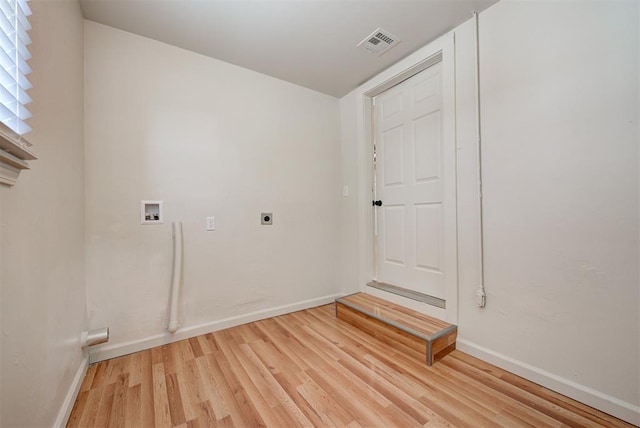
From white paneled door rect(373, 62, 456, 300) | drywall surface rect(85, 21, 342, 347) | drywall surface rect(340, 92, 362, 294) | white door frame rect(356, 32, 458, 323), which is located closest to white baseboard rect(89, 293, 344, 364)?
drywall surface rect(85, 21, 342, 347)

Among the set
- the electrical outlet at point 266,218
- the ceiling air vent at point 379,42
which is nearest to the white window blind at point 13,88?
the electrical outlet at point 266,218

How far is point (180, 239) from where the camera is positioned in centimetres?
199

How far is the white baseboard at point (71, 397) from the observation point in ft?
3.78

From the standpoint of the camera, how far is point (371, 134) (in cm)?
275

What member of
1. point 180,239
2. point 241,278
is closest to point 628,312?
point 241,278

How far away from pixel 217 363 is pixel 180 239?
0.95 m

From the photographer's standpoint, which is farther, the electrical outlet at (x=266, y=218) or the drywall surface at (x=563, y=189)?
the electrical outlet at (x=266, y=218)

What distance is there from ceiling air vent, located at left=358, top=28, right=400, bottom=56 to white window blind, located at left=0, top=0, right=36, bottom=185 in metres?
1.93

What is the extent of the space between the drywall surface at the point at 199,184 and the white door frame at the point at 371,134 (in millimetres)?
378

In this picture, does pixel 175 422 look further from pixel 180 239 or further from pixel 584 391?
Result: pixel 584 391

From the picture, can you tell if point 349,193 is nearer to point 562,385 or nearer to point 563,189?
point 563,189

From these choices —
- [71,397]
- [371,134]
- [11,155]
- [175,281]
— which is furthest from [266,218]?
[11,155]

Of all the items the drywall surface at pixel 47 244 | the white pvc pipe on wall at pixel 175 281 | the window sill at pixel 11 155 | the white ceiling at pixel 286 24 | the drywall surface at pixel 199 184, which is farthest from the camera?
the white pvc pipe on wall at pixel 175 281

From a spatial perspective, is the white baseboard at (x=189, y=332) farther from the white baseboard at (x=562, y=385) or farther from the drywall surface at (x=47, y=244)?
the white baseboard at (x=562, y=385)
